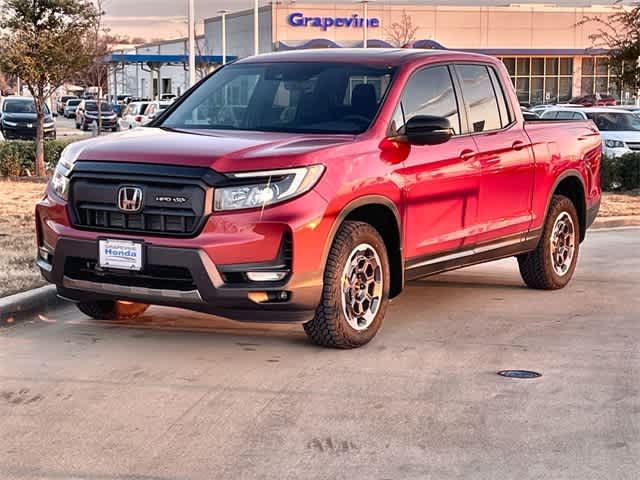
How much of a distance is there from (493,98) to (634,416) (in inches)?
153

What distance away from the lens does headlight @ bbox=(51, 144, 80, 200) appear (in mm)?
7250

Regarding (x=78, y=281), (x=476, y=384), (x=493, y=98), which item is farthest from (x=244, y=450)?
(x=493, y=98)

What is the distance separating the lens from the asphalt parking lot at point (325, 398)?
5121 millimetres

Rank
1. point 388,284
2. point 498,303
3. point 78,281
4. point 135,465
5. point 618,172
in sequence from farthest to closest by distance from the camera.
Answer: point 618,172 < point 498,303 < point 388,284 < point 78,281 < point 135,465

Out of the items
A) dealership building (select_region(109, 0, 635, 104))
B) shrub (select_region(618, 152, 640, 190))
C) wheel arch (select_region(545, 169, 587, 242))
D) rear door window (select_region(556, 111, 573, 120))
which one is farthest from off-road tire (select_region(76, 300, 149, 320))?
dealership building (select_region(109, 0, 635, 104))

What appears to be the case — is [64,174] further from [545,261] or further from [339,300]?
[545,261]

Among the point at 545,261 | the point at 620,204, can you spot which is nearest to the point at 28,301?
the point at 545,261

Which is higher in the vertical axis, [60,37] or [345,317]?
[60,37]

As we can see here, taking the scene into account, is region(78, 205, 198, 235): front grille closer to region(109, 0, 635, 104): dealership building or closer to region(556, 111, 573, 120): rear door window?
region(556, 111, 573, 120): rear door window

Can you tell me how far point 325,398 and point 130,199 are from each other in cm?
179

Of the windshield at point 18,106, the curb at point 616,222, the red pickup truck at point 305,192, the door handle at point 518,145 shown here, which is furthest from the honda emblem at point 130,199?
the windshield at point 18,106

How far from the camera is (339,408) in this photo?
6.01 m

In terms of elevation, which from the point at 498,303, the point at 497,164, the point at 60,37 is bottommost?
the point at 498,303

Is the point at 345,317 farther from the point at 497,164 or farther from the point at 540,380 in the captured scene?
the point at 497,164
